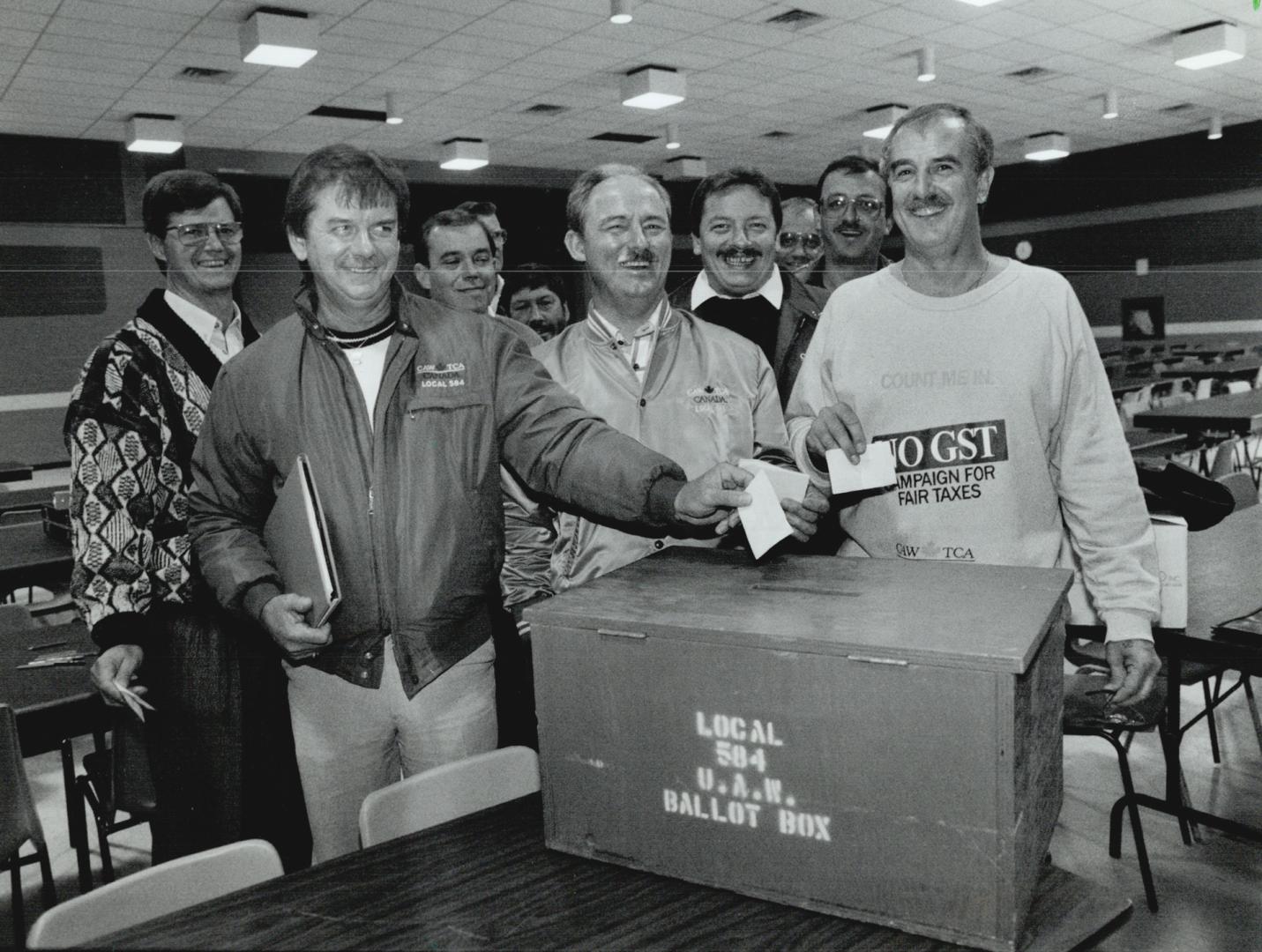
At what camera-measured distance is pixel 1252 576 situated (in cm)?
271

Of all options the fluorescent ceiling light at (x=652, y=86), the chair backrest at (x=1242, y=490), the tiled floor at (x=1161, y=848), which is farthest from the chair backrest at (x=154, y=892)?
the fluorescent ceiling light at (x=652, y=86)

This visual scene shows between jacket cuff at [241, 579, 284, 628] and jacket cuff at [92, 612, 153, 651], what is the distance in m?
0.35

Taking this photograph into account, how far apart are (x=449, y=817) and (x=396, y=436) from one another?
0.61 metres

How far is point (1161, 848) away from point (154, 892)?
2.58 metres

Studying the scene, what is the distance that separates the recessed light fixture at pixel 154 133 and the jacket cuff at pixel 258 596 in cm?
794

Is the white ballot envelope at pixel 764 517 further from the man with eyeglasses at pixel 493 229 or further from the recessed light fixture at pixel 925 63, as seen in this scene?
the recessed light fixture at pixel 925 63

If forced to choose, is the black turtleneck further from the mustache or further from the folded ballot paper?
the folded ballot paper

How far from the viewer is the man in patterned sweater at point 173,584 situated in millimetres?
1866

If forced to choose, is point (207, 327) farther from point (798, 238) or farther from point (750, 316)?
point (798, 238)

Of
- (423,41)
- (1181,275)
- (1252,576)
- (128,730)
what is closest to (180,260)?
(128,730)

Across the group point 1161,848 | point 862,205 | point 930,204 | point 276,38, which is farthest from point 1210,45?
point 930,204

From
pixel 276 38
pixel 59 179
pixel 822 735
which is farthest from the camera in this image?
pixel 59 179

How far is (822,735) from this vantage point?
1.00m

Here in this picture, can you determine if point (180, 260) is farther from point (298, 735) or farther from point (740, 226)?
point (740, 226)
